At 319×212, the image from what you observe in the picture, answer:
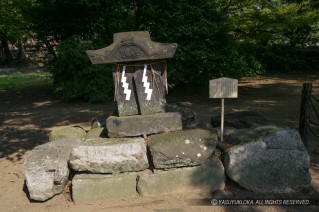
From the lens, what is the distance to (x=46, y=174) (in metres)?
4.34

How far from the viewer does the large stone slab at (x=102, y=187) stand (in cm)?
437

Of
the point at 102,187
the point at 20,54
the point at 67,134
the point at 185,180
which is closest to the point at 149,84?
the point at 185,180

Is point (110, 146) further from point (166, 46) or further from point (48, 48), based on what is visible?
point (48, 48)

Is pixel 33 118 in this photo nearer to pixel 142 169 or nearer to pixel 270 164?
pixel 142 169

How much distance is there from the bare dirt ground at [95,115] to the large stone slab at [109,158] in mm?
444

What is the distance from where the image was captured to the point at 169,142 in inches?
176

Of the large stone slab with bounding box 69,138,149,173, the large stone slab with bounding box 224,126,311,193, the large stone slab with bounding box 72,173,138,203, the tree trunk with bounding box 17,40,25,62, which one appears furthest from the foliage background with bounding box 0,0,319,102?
the tree trunk with bounding box 17,40,25,62

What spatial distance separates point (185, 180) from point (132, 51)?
1.95 m

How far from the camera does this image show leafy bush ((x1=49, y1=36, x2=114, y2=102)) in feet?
36.7

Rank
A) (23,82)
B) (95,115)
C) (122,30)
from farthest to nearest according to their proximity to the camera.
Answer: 1. (23,82)
2. (122,30)
3. (95,115)

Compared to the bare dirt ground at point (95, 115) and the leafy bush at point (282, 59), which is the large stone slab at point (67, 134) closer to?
the bare dirt ground at point (95, 115)

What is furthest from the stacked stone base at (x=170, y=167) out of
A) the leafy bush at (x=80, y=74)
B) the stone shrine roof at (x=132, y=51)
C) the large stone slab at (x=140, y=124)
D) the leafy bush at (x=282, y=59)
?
the leafy bush at (x=282, y=59)

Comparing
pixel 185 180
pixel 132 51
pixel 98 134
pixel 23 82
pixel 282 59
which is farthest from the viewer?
pixel 23 82

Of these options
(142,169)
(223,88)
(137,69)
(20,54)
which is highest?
(137,69)
